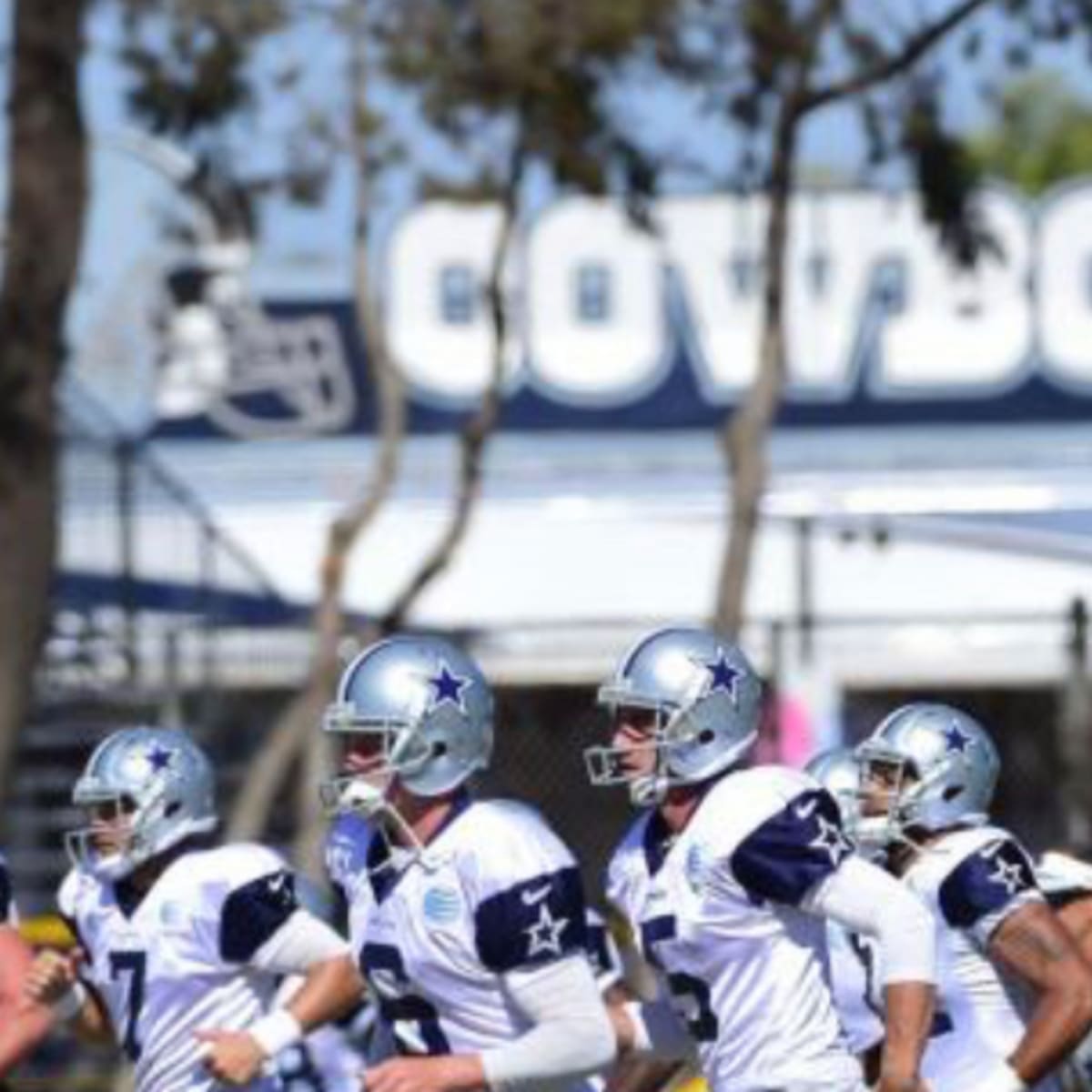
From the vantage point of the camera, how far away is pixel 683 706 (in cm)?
984

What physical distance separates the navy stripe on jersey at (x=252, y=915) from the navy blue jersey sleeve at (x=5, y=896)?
625 mm

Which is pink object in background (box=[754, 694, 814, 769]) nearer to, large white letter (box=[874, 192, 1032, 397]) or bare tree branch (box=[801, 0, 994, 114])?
bare tree branch (box=[801, 0, 994, 114])

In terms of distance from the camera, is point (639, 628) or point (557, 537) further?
point (557, 537)

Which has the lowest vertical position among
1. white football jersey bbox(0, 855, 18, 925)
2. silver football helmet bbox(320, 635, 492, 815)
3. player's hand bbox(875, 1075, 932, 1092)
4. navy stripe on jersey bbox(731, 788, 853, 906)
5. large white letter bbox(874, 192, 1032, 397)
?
large white letter bbox(874, 192, 1032, 397)

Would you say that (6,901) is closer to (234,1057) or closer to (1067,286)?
(234,1057)

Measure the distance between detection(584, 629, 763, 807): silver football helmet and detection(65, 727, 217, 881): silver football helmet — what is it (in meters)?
1.41

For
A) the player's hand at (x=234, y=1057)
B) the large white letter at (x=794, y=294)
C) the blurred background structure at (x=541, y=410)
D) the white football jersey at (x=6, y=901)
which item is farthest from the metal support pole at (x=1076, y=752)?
the large white letter at (x=794, y=294)

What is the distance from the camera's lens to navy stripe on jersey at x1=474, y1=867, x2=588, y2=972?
30.8ft

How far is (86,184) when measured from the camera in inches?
753

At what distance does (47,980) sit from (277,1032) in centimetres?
66

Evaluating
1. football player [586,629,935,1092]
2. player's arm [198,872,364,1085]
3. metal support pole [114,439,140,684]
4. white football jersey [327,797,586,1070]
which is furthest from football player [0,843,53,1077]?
metal support pole [114,439,140,684]

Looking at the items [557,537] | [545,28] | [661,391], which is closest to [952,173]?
[545,28]

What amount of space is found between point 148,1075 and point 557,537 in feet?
65.3

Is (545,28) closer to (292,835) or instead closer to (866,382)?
(292,835)
